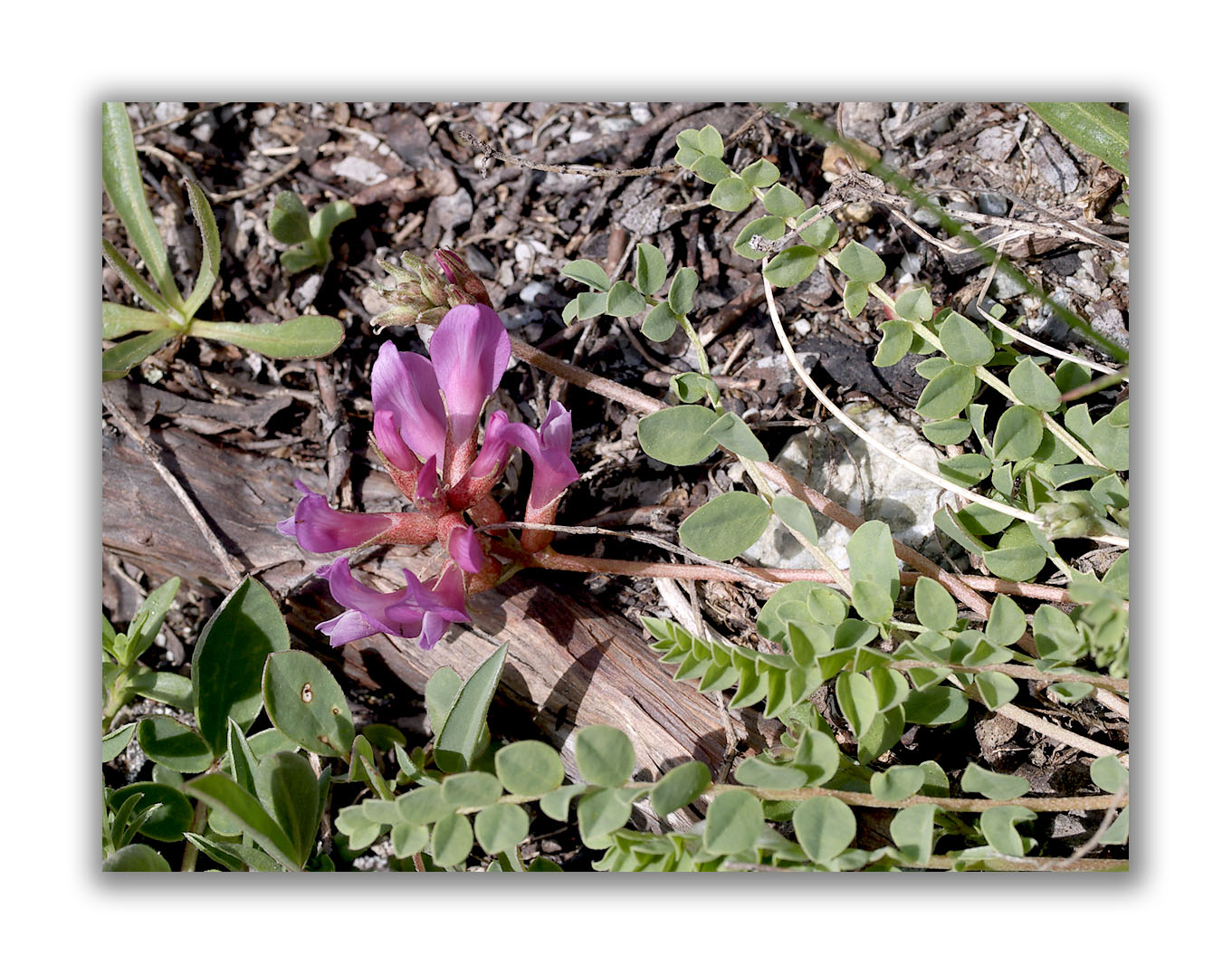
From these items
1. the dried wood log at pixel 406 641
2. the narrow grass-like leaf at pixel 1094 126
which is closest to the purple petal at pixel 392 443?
the dried wood log at pixel 406 641

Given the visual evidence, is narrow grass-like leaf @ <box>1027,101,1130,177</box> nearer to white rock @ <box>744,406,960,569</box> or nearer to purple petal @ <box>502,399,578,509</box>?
white rock @ <box>744,406,960,569</box>

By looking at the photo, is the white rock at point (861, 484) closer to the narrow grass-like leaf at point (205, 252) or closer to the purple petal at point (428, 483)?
the purple petal at point (428, 483)

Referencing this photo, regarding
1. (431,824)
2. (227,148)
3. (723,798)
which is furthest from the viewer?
(227,148)

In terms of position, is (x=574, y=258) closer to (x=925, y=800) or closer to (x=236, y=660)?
(x=236, y=660)

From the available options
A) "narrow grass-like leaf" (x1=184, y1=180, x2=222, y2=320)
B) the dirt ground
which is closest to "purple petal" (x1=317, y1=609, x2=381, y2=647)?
the dirt ground
